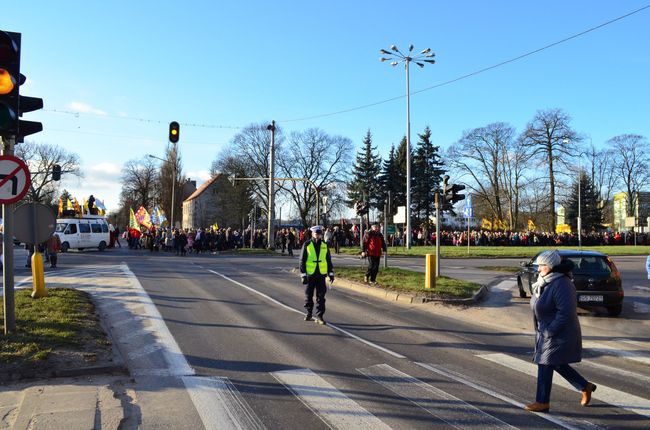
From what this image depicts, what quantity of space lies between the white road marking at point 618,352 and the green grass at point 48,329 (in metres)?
Result: 7.56

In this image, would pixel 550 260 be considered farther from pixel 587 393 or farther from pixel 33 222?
pixel 33 222

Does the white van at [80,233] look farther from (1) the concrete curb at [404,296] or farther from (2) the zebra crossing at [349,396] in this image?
(2) the zebra crossing at [349,396]

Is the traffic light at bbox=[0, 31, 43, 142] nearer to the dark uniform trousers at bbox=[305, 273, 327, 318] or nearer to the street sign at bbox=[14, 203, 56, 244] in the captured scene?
the street sign at bbox=[14, 203, 56, 244]

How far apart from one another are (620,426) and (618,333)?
18.2ft

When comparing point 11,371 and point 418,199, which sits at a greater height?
point 418,199

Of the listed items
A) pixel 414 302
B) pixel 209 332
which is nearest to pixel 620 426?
pixel 209 332

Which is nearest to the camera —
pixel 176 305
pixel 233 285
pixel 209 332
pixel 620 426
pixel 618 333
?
pixel 620 426

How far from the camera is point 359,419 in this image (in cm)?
471

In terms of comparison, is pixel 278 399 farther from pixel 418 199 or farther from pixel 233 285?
pixel 418 199

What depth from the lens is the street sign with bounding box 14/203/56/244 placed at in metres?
9.92

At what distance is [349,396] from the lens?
17.7ft

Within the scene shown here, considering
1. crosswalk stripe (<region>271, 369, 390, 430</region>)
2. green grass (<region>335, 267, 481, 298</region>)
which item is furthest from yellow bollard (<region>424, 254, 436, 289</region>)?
crosswalk stripe (<region>271, 369, 390, 430</region>)

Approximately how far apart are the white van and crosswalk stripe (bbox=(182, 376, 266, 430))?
31944 mm

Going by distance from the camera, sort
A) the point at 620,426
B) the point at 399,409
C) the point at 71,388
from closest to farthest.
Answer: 1. the point at 620,426
2. the point at 399,409
3. the point at 71,388
